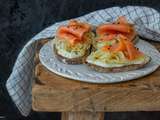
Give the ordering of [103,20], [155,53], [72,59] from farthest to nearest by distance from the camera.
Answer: [103,20]
[155,53]
[72,59]

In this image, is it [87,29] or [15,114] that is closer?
[87,29]

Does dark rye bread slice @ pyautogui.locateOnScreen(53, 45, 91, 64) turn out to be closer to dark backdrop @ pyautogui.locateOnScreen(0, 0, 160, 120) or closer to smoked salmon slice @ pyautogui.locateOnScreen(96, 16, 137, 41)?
smoked salmon slice @ pyautogui.locateOnScreen(96, 16, 137, 41)

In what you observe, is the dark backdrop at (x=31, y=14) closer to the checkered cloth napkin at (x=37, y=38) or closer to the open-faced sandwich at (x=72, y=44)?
the checkered cloth napkin at (x=37, y=38)

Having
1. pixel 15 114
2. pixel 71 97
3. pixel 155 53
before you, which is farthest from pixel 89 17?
pixel 15 114

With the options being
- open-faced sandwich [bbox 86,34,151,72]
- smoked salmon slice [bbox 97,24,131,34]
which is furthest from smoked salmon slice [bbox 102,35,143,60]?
Result: smoked salmon slice [bbox 97,24,131,34]

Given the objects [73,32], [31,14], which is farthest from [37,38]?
[31,14]

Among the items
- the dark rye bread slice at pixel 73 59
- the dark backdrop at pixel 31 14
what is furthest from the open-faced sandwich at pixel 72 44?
the dark backdrop at pixel 31 14

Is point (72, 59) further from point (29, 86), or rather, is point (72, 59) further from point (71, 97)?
point (29, 86)
